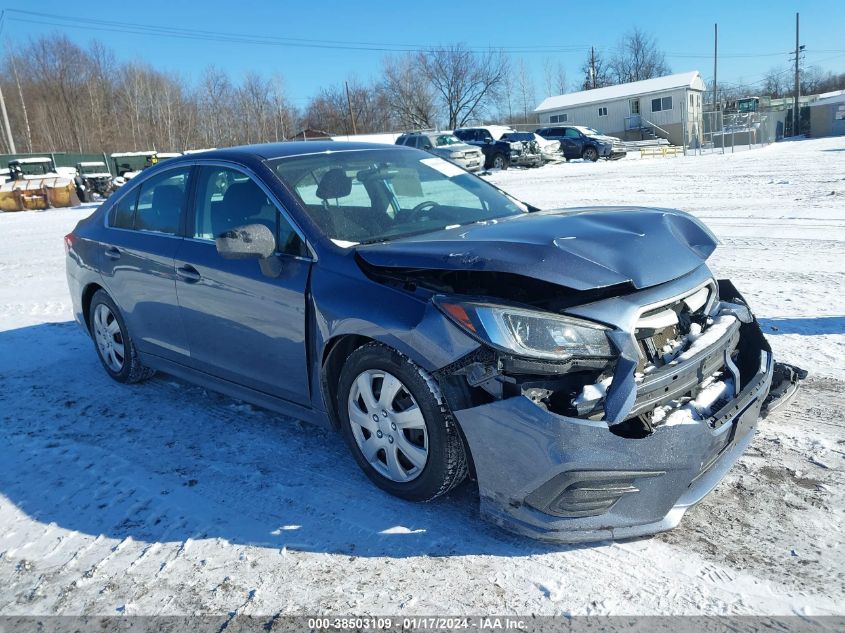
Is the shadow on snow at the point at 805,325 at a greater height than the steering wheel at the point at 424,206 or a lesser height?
lesser

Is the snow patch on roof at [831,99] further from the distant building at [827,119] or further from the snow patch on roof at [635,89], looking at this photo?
the snow patch on roof at [635,89]

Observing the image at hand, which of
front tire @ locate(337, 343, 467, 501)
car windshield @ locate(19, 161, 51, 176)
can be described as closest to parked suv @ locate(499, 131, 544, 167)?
car windshield @ locate(19, 161, 51, 176)

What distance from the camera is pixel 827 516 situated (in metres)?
2.85

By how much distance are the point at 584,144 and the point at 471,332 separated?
31.6 meters

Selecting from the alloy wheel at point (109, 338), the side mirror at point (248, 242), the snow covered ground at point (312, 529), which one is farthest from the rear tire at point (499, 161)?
the side mirror at point (248, 242)

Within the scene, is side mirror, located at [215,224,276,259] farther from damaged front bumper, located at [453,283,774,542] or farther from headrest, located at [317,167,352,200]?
damaged front bumper, located at [453,283,774,542]

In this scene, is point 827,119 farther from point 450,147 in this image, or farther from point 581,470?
point 581,470

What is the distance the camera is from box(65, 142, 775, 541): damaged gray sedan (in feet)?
8.56

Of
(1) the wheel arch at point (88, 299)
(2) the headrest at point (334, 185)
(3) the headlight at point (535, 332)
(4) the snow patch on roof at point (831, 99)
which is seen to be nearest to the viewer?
(3) the headlight at point (535, 332)

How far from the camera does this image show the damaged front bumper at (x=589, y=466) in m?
2.52

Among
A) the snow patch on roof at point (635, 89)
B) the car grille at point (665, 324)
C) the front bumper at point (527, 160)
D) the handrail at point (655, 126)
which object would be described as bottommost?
the car grille at point (665, 324)

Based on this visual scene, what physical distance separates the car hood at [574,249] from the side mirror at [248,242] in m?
0.52

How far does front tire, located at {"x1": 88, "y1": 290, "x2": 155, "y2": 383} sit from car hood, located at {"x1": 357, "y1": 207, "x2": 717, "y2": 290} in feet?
8.37

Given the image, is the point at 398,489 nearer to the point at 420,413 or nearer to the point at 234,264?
the point at 420,413
